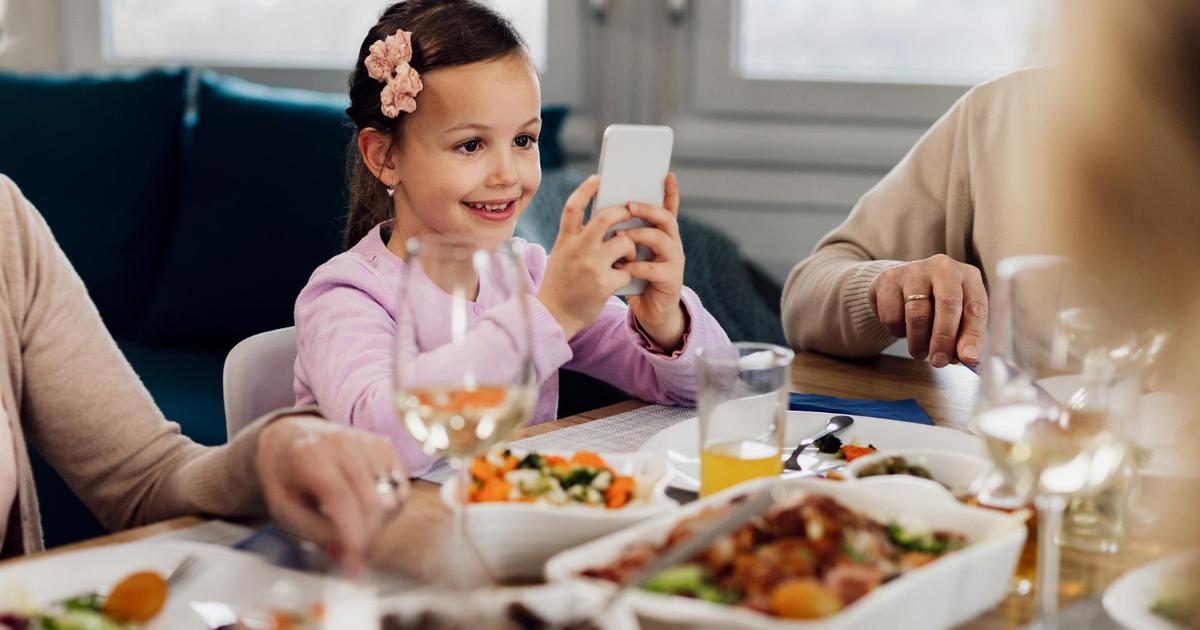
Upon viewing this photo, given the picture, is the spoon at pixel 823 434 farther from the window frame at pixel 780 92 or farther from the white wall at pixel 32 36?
the white wall at pixel 32 36

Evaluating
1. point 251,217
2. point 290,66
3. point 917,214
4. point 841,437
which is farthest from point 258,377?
point 290,66

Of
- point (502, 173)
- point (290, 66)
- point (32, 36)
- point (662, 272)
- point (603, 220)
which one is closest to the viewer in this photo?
point (603, 220)

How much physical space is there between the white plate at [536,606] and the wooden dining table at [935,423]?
17mm

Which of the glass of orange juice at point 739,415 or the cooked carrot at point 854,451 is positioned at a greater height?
the glass of orange juice at point 739,415

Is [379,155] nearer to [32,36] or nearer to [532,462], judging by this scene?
[532,462]

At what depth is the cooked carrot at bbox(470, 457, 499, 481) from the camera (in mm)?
945

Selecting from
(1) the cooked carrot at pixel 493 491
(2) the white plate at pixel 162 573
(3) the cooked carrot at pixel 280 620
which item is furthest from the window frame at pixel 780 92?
(3) the cooked carrot at pixel 280 620

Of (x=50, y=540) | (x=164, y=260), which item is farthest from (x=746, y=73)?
(x=50, y=540)

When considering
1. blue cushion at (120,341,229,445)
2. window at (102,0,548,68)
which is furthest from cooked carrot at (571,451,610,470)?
window at (102,0,548,68)

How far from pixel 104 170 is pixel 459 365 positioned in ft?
8.23

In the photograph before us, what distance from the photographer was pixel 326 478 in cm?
82

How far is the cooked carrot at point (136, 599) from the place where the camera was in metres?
0.76

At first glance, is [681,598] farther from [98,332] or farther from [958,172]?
[958,172]

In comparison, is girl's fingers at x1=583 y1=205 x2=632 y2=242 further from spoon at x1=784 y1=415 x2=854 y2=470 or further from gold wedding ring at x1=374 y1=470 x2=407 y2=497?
gold wedding ring at x1=374 y1=470 x2=407 y2=497
